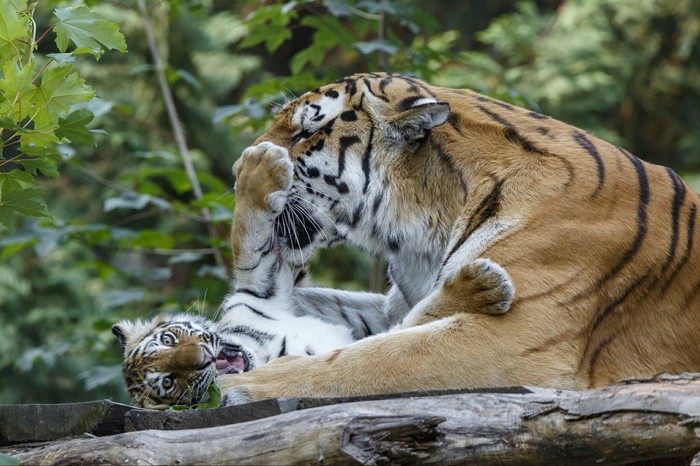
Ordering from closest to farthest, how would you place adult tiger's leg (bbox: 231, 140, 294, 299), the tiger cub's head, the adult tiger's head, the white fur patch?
the white fur patch
the tiger cub's head
the adult tiger's head
adult tiger's leg (bbox: 231, 140, 294, 299)

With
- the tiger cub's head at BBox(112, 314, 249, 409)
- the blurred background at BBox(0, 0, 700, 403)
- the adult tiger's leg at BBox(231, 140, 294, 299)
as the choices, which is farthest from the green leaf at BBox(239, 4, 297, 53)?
the blurred background at BBox(0, 0, 700, 403)

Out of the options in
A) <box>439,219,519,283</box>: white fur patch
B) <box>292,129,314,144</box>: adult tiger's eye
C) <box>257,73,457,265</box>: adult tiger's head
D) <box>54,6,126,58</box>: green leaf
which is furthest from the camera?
<box>292,129,314,144</box>: adult tiger's eye

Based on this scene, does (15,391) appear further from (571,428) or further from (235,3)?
(571,428)

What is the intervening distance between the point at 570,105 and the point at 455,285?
7060 mm

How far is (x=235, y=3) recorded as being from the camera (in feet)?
38.3

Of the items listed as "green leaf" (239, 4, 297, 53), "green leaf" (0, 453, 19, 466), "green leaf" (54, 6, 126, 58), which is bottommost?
"green leaf" (239, 4, 297, 53)

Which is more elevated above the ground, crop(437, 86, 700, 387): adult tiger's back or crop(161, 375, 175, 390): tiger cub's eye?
crop(437, 86, 700, 387): adult tiger's back

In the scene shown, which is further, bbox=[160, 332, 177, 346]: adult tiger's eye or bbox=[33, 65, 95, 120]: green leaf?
bbox=[160, 332, 177, 346]: adult tiger's eye

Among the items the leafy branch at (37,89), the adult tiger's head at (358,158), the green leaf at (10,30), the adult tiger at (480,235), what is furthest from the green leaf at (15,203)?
the adult tiger's head at (358,158)

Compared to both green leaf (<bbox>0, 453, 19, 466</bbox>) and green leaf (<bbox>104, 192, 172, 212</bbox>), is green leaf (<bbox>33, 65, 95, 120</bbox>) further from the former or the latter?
green leaf (<bbox>104, 192, 172, 212</bbox>)

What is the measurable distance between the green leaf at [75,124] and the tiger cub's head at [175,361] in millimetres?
879

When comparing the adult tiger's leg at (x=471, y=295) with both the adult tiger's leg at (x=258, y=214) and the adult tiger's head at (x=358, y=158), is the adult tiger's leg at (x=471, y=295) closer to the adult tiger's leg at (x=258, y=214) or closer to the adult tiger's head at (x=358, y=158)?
the adult tiger's head at (x=358, y=158)

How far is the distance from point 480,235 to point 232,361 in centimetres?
104

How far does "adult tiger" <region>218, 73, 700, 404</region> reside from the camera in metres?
2.67
